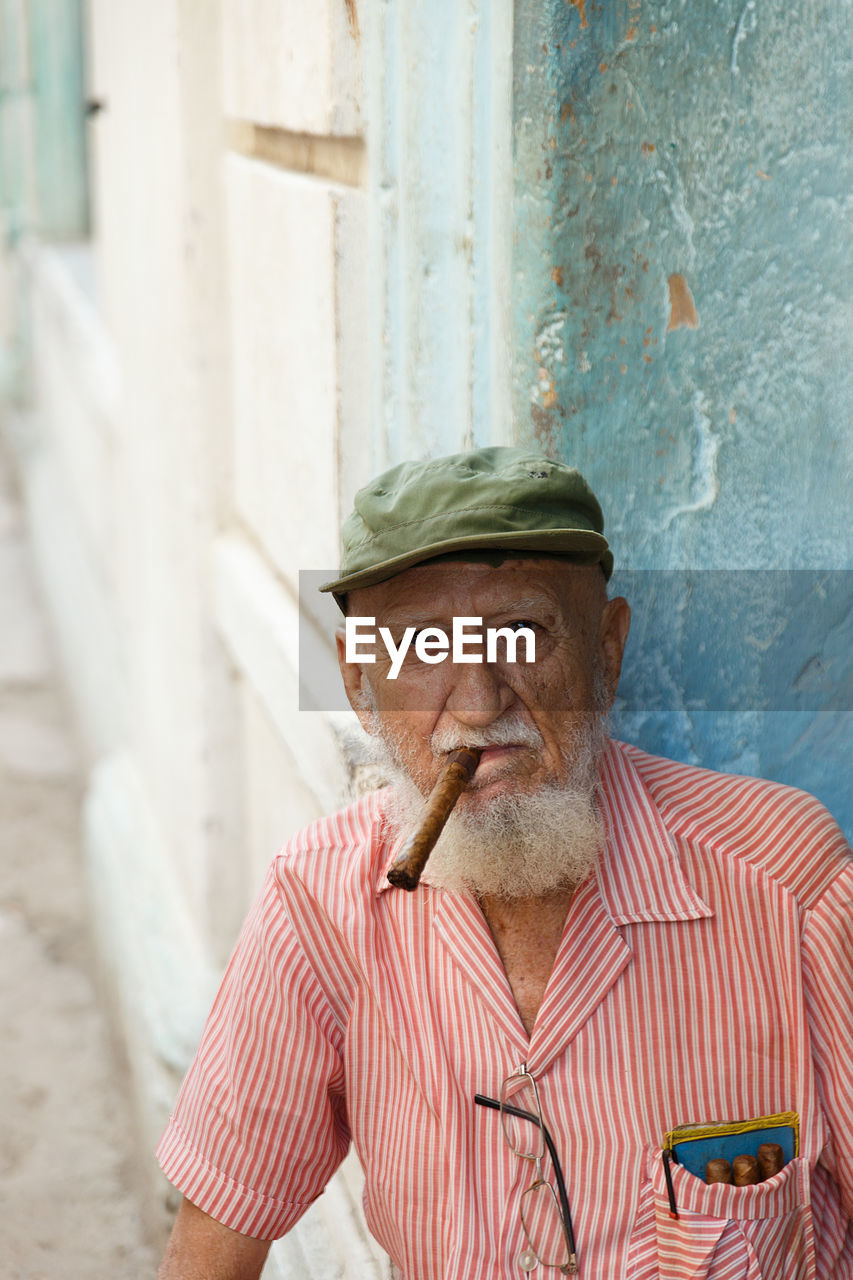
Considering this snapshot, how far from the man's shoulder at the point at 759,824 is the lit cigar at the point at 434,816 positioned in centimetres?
28

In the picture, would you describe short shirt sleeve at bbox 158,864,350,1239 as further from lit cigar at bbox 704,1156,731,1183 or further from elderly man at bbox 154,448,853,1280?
lit cigar at bbox 704,1156,731,1183

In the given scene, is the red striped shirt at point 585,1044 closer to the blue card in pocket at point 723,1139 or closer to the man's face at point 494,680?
the blue card in pocket at point 723,1139

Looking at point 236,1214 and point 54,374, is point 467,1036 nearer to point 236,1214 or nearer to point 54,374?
point 236,1214

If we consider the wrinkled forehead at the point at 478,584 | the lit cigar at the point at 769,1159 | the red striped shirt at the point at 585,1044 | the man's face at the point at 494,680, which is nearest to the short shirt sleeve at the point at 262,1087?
the red striped shirt at the point at 585,1044

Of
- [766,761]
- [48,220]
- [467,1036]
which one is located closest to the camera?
[467,1036]

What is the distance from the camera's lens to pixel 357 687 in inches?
71.7

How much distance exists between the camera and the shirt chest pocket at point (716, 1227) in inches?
62.6

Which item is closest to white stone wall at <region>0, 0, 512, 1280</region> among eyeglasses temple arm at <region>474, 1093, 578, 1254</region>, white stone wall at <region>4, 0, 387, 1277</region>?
white stone wall at <region>4, 0, 387, 1277</region>

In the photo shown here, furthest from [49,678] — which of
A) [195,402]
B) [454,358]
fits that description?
[454,358]

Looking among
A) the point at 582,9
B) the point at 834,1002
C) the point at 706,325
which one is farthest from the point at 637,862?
the point at 582,9

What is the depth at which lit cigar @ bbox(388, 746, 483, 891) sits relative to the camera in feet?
4.69

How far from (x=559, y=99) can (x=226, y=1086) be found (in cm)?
125

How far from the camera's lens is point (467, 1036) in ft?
5.51
